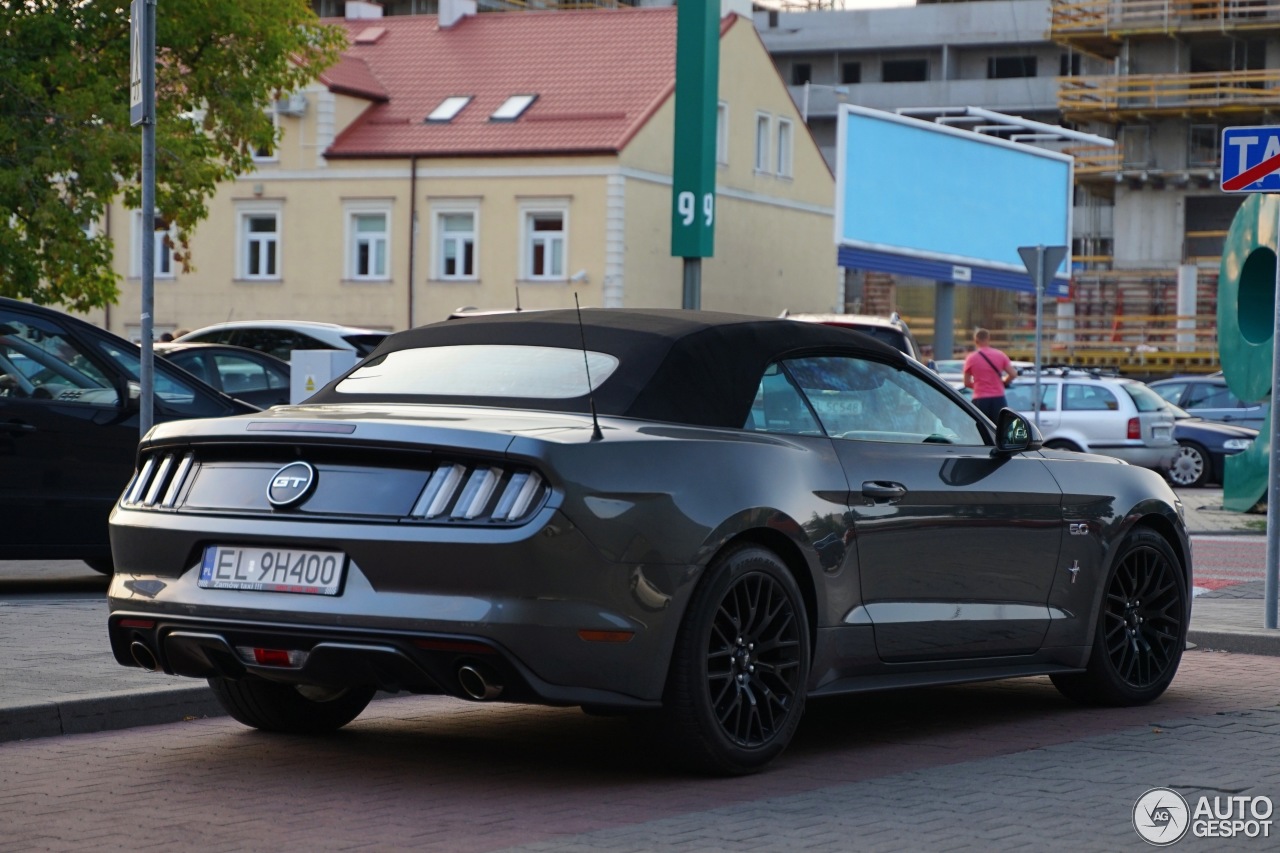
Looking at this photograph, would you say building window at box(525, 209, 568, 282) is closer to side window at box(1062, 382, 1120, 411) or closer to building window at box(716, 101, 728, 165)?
building window at box(716, 101, 728, 165)

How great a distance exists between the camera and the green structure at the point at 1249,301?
1962 centimetres

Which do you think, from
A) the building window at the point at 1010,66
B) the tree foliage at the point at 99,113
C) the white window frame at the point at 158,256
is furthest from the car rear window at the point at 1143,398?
the building window at the point at 1010,66

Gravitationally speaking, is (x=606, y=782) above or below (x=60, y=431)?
below

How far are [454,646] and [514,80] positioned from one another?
4684 cm

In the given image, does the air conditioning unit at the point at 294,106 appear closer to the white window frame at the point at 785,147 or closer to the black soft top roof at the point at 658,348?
the white window frame at the point at 785,147

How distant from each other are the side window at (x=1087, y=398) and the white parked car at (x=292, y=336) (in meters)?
9.56

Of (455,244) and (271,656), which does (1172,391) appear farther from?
(271,656)

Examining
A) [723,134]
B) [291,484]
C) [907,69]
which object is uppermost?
[907,69]

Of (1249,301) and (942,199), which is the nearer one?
(1249,301)

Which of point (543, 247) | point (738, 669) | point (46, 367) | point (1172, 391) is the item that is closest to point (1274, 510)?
point (738, 669)

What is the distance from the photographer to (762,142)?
185ft

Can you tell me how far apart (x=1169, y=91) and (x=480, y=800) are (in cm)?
6330

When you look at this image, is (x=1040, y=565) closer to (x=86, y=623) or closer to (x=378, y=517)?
(x=378, y=517)

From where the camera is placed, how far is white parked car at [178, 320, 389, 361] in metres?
22.3
